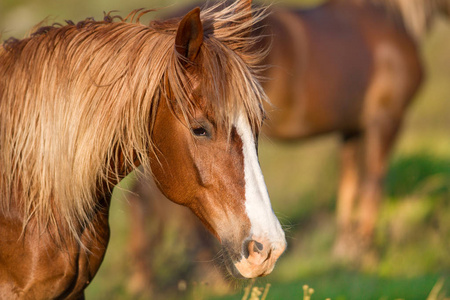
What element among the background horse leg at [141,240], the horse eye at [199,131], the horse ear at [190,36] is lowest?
the background horse leg at [141,240]

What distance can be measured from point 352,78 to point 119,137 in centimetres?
410

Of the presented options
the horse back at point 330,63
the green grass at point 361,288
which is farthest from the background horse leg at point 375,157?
the green grass at point 361,288

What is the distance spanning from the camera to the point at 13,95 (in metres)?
2.26

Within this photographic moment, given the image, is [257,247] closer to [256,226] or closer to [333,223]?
[256,226]

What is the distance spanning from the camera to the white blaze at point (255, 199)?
2.04 m

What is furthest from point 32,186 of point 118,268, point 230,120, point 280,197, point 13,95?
point 280,197

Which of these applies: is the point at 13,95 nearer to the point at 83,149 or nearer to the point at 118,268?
the point at 83,149

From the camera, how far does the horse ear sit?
203cm

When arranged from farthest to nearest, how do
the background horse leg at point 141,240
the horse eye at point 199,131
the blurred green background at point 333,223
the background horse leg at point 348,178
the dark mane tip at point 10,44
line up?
the background horse leg at point 348,178 < the background horse leg at point 141,240 < the blurred green background at point 333,223 < the dark mane tip at point 10,44 < the horse eye at point 199,131

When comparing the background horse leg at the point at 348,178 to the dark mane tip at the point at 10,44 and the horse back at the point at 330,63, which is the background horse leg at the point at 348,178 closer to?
the horse back at the point at 330,63

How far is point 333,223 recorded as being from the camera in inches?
262

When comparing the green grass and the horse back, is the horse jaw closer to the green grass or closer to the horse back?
the green grass

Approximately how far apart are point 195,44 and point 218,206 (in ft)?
1.89

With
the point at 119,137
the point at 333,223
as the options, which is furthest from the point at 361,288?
the point at 333,223
